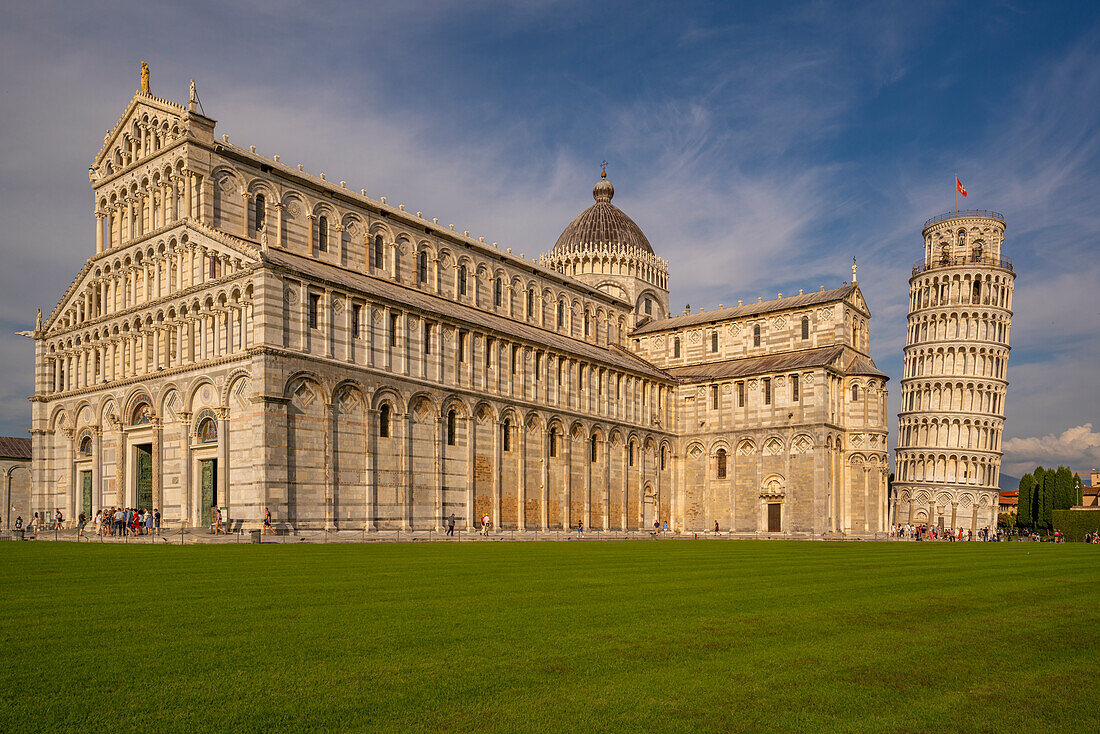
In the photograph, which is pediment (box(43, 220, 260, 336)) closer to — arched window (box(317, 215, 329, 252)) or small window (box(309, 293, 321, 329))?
small window (box(309, 293, 321, 329))

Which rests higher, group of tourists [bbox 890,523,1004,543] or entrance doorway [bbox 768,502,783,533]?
entrance doorway [bbox 768,502,783,533]

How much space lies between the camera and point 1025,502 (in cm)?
9712

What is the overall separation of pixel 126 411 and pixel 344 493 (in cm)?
1393

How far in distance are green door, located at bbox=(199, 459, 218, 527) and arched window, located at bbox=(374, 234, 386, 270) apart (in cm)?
1685

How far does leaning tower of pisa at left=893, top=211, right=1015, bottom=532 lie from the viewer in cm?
8775

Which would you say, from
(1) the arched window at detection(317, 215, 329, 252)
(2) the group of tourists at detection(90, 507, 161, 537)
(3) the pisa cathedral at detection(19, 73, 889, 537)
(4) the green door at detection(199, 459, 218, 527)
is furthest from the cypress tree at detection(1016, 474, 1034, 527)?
(2) the group of tourists at detection(90, 507, 161, 537)

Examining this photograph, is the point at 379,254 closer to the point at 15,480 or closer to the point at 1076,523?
the point at 15,480

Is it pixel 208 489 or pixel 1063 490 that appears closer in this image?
pixel 208 489

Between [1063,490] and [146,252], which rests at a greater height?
[146,252]

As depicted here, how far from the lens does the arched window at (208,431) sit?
137ft

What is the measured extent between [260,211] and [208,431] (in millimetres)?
12960

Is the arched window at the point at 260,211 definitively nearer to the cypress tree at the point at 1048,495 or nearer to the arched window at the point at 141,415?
the arched window at the point at 141,415

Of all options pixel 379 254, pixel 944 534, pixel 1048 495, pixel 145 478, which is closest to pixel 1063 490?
pixel 1048 495

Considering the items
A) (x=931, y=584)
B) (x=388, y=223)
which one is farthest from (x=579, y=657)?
(x=388, y=223)
